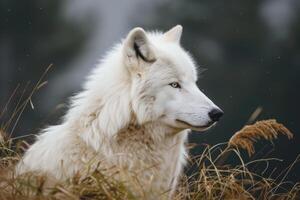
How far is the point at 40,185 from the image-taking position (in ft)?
14.5

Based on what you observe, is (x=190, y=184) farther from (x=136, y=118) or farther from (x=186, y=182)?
(x=136, y=118)

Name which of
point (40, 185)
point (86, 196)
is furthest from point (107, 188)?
point (40, 185)

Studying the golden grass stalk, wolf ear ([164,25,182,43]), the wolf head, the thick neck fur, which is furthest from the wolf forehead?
the golden grass stalk

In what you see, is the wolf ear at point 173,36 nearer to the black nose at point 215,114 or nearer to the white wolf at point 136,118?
the white wolf at point 136,118

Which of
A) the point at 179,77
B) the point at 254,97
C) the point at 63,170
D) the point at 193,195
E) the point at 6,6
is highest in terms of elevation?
the point at 179,77

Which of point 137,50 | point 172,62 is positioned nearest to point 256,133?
point 172,62

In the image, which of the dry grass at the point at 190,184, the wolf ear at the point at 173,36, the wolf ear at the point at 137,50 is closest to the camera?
the dry grass at the point at 190,184

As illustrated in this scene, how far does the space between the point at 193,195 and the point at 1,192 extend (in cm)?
159

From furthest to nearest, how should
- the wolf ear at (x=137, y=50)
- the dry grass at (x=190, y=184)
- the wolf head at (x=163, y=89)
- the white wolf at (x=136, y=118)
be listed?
the wolf ear at (x=137, y=50) → the wolf head at (x=163, y=89) → the white wolf at (x=136, y=118) → the dry grass at (x=190, y=184)

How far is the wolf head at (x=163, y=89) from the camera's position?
5.34 m

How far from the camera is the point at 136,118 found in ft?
17.6

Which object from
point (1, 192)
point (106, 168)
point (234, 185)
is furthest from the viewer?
point (234, 185)

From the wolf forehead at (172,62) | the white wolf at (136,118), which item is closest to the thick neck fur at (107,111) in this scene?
the white wolf at (136,118)

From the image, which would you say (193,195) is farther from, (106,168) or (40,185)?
(40,185)
